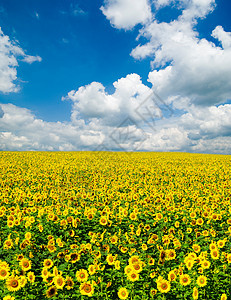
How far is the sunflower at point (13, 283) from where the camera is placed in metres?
3.49

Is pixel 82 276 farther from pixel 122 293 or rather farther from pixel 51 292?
pixel 122 293

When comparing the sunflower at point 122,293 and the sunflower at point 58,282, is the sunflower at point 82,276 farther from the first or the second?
the sunflower at point 122,293

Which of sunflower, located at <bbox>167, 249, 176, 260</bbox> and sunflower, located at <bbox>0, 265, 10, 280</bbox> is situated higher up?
sunflower, located at <bbox>0, 265, 10, 280</bbox>

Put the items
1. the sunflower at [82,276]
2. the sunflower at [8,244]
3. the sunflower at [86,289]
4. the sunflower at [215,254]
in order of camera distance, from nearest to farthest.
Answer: the sunflower at [86,289], the sunflower at [82,276], the sunflower at [215,254], the sunflower at [8,244]

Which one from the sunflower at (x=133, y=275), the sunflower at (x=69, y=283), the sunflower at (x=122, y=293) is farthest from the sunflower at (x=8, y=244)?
the sunflower at (x=133, y=275)

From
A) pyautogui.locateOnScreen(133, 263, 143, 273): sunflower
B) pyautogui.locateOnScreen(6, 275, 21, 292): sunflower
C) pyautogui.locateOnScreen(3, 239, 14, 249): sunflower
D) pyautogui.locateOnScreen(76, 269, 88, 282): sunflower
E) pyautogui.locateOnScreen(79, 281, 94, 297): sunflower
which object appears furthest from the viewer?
pyautogui.locateOnScreen(3, 239, 14, 249): sunflower

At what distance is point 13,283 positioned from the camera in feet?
11.7

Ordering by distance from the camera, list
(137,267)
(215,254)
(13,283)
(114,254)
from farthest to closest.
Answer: (114,254) < (215,254) < (137,267) < (13,283)

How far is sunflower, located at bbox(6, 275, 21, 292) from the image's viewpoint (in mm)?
3494

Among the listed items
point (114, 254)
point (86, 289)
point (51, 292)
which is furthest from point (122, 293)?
point (114, 254)

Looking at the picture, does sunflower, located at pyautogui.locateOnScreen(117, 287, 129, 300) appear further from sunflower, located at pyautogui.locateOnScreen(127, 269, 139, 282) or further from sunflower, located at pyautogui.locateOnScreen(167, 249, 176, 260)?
sunflower, located at pyautogui.locateOnScreen(167, 249, 176, 260)

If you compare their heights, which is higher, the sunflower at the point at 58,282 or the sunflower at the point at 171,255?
the sunflower at the point at 58,282

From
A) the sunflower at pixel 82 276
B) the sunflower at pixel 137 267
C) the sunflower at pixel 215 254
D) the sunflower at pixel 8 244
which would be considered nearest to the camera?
the sunflower at pixel 82 276

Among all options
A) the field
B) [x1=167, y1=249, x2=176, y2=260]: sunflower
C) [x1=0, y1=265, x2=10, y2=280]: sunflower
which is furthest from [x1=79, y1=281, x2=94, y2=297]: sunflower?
[x1=167, y1=249, x2=176, y2=260]: sunflower
